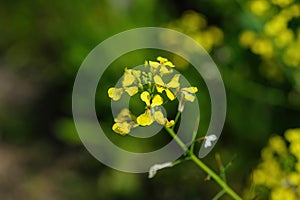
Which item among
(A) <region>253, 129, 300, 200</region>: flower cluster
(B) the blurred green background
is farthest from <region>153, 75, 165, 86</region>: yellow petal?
(B) the blurred green background

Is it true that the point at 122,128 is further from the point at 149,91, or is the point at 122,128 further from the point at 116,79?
the point at 116,79

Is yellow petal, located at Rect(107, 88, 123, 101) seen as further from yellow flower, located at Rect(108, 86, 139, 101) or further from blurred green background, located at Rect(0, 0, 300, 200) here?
blurred green background, located at Rect(0, 0, 300, 200)

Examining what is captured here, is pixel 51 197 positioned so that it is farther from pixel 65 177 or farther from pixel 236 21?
pixel 236 21

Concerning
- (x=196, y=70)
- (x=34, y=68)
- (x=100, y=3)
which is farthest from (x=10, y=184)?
(x=196, y=70)

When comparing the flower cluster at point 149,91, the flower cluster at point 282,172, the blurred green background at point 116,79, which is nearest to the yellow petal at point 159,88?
the flower cluster at point 149,91

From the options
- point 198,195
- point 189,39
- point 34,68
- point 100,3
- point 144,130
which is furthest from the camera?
point 34,68

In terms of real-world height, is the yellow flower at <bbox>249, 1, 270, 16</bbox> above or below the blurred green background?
above
